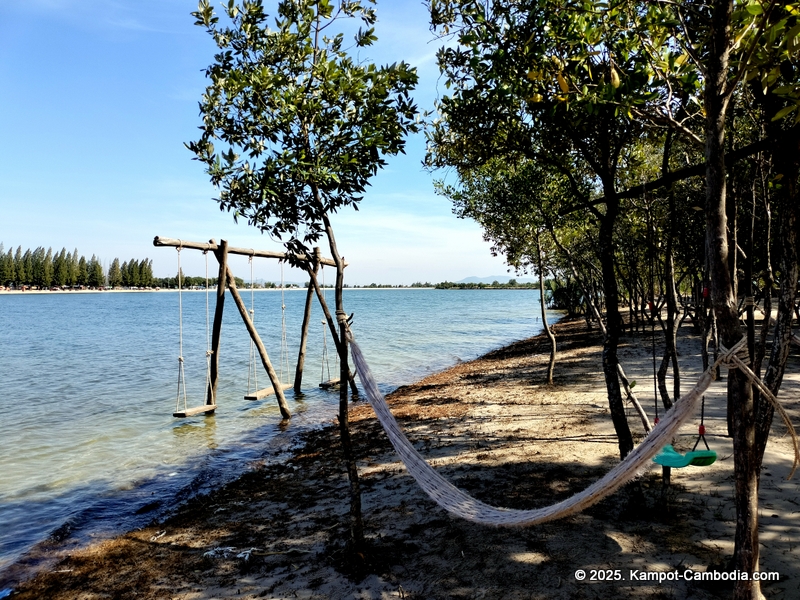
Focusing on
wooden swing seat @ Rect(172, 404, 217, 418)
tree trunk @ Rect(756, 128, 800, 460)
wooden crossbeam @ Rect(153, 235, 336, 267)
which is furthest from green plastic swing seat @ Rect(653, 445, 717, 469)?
wooden swing seat @ Rect(172, 404, 217, 418)

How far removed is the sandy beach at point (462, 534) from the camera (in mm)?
2930

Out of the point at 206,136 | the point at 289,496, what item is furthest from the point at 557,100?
the point at 289,496

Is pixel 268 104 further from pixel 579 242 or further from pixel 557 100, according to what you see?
pixel 579 242

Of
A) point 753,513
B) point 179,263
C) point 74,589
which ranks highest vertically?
point 179,263

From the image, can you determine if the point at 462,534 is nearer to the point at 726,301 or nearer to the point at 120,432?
the point at 726,301

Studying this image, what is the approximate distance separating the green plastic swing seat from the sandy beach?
1.84ft

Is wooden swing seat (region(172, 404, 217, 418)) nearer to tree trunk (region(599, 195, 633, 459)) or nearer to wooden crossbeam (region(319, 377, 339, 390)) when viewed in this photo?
wooden crossbeam (region(319, 377, 339, 390))

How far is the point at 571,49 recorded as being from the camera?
328 centimetres

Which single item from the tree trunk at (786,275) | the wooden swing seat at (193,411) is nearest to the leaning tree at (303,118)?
the tree trunk at (786,275)

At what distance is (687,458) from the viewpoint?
9.57 feet

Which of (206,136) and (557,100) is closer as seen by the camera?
(557,100)

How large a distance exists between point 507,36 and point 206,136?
225 centimetres

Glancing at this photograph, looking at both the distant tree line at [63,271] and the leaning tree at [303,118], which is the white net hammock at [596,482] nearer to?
the leaning tree at [303,118]

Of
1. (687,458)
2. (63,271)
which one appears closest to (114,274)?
(63,271)
